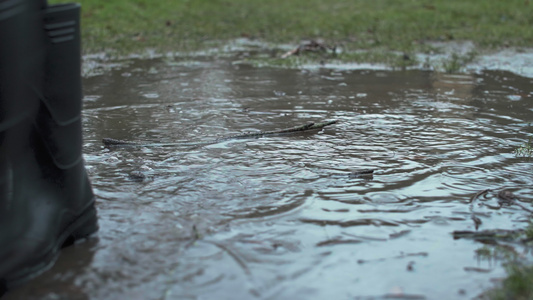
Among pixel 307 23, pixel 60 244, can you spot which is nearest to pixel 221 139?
pixel 60 244

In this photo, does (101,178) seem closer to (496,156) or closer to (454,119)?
(496,156)

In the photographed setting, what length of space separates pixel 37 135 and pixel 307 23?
421 inches

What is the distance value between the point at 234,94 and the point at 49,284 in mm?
4324

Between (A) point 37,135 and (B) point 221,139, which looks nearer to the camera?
(A) point 37,135

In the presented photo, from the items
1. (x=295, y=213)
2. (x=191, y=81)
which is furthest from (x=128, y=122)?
(x=295, y=213)

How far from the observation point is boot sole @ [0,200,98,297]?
7.95ft

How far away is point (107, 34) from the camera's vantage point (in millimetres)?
11664

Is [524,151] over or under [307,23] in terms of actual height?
under

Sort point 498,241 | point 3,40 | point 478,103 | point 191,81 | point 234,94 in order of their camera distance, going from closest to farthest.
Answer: point 3,40 < point 498,241 < point 478,103 < point 234,94 < point 191,81

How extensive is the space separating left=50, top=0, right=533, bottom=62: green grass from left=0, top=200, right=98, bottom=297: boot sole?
6.65 metres

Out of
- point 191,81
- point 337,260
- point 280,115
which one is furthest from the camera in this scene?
point 191,81

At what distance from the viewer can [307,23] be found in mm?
12812

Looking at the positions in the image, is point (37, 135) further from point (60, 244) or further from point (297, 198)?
point (297, 198)

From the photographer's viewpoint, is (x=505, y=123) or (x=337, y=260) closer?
(x=337, y=260)
